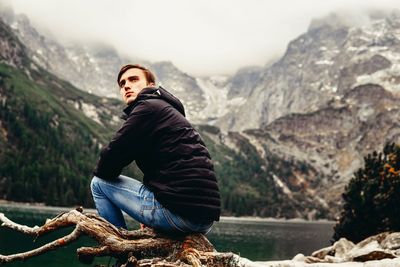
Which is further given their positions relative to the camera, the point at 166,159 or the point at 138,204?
the point at 138,204

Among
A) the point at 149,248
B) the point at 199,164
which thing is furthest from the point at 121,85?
the point at 149,248

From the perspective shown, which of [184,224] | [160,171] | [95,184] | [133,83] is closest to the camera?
[160,171]

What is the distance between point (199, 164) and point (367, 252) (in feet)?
61.9

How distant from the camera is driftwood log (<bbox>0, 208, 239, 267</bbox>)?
992 centimetres

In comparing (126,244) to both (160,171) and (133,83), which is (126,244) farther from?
(133,83)

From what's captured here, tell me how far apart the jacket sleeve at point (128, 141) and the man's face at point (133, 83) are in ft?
3.34

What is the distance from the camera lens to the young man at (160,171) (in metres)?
9.37

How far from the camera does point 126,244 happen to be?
33.1 ft

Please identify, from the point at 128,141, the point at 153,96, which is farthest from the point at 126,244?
the point at 153,96

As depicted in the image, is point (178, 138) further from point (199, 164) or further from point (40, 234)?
point (40, 234)

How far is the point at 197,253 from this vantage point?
32.7 ft

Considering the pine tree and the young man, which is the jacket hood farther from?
the pine tree

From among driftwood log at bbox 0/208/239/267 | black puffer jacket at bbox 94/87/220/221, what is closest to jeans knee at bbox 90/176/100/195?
black puffer jacket at bbox 94/87/220/221

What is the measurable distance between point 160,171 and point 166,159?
25 centimetres
